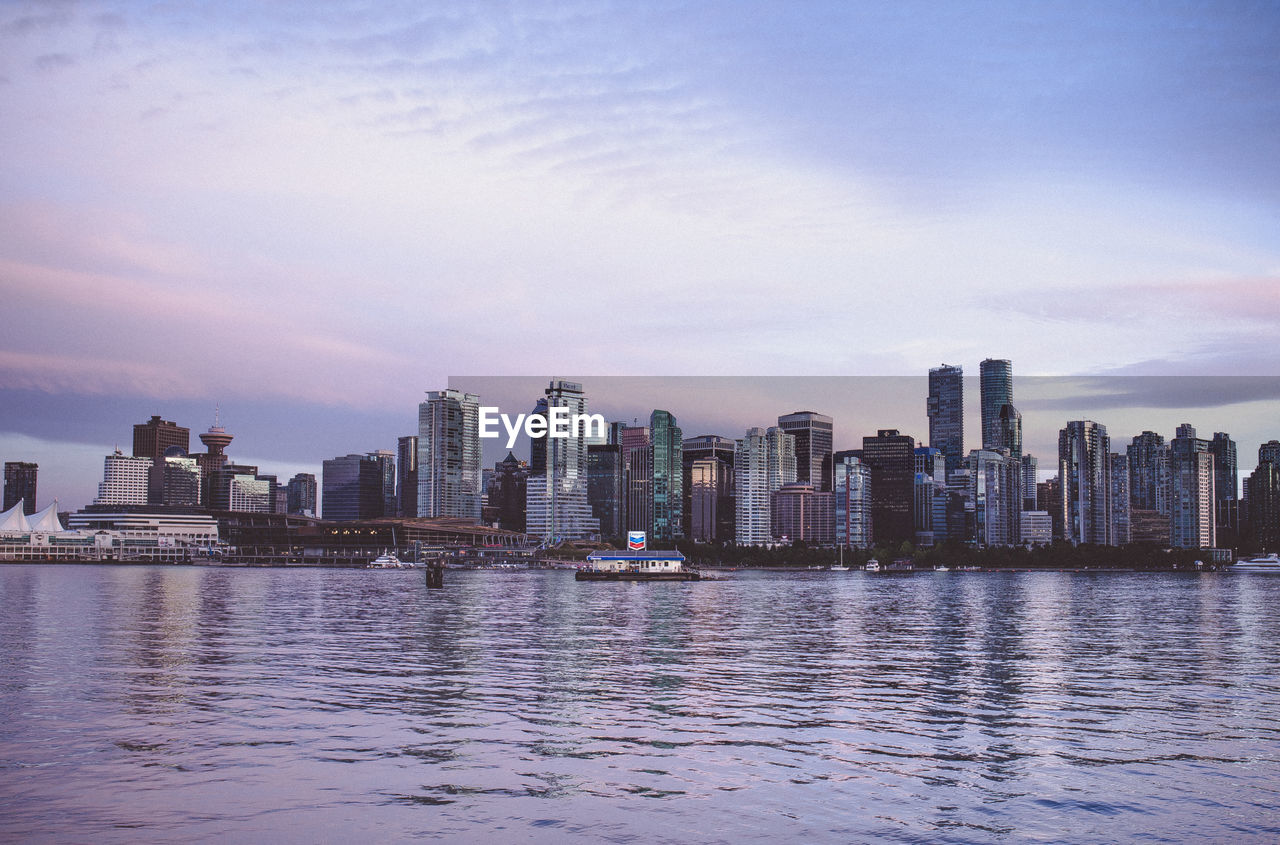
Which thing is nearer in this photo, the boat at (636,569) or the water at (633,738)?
the water at (633,738)

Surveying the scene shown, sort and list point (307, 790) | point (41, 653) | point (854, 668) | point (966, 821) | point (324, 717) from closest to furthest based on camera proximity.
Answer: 1. point (966, 821)
2. point (307, 790)
3. point (324, 717)
4. point (854, 668)
5. point (41, 653)

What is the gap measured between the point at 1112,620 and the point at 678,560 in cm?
10856

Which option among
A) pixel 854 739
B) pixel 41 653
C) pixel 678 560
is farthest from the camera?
pixel 678 560

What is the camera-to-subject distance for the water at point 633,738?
23.3 m

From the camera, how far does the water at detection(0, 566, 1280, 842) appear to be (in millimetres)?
23344

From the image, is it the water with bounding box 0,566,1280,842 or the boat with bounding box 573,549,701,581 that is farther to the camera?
the boat with bounding box 573,549,701,581

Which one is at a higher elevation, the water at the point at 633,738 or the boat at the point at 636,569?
the water at the point at 633,738

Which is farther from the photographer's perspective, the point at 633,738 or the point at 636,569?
the point at 636,569

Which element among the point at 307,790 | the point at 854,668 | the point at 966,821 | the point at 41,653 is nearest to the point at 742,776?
the point at 966,821

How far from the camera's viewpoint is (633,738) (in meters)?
31.9

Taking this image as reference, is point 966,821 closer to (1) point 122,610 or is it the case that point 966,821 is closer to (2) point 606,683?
(2) point 606,683

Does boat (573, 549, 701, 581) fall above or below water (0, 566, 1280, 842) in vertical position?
below

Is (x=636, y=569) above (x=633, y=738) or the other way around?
the other way around

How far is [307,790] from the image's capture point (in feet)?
84.6
